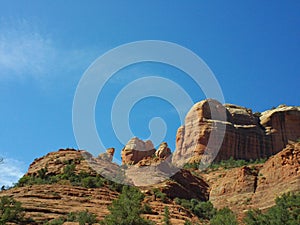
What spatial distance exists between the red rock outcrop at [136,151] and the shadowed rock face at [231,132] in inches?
266

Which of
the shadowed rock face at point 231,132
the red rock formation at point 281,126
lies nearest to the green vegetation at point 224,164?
the shadowed rock face at point 231,132

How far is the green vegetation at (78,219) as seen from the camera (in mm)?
29952

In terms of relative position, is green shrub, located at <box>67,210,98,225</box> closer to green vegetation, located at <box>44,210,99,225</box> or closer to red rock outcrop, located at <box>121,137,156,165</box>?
green vegetation, located at <box>44,210,99,225</box>

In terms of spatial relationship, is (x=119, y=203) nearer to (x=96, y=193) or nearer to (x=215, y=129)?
(x=96, y=193)

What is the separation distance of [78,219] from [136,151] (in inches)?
2120

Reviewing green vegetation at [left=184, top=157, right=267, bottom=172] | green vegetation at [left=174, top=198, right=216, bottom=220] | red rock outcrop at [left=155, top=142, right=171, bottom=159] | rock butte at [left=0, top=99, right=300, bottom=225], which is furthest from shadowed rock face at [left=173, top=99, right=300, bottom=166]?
green vegetation at [left=174, top=198, right=216, bottom=220]

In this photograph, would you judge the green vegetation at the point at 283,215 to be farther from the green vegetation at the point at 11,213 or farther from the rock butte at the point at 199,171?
the green vegetation at the point at 11,213

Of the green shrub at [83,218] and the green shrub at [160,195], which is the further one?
the green shrub at [160,195]

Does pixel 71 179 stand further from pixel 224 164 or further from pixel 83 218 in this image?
pixel 224 164

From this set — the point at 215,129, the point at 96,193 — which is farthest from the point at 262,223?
the point at 215,129

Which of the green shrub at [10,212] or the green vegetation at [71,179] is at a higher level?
the green vegetation at [71,179]

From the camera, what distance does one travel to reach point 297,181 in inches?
1747

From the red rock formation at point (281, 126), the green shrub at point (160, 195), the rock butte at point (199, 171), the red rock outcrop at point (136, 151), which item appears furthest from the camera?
the red rock formation at point (281, 126)

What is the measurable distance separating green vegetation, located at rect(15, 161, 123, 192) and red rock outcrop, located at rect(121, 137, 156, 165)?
106 feet
